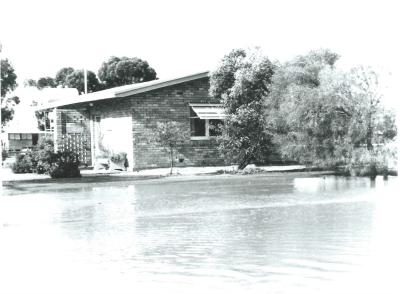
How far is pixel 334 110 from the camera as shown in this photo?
55.6 ft

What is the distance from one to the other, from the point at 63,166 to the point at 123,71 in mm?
23125

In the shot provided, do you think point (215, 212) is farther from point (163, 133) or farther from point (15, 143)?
point (15, 143)

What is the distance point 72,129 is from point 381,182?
14.9 meters

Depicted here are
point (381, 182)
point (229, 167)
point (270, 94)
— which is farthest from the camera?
point (229, 167)

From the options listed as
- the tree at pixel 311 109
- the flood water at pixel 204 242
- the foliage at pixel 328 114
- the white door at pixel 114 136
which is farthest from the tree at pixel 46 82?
the flood water at pixel 204 242

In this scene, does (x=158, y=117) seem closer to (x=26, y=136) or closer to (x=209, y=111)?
(x=209, y=111)

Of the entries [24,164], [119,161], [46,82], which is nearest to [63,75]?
[46,82]

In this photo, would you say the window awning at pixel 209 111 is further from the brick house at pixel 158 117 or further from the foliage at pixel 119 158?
the foliage at pixel 119 158

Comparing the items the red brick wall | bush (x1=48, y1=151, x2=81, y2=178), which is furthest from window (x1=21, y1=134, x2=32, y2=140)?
bush (x1=48, y1=151, x2=81, y2=178)

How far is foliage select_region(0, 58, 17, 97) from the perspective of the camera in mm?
22469

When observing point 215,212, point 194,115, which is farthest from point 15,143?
point 215,212

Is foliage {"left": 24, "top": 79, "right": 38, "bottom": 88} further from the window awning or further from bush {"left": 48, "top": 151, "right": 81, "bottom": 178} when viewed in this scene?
bush {"left": 48, "top": 151, "right": 81, "bottom": 178}

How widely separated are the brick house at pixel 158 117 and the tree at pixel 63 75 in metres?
23.9

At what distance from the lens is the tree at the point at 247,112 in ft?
67.8
